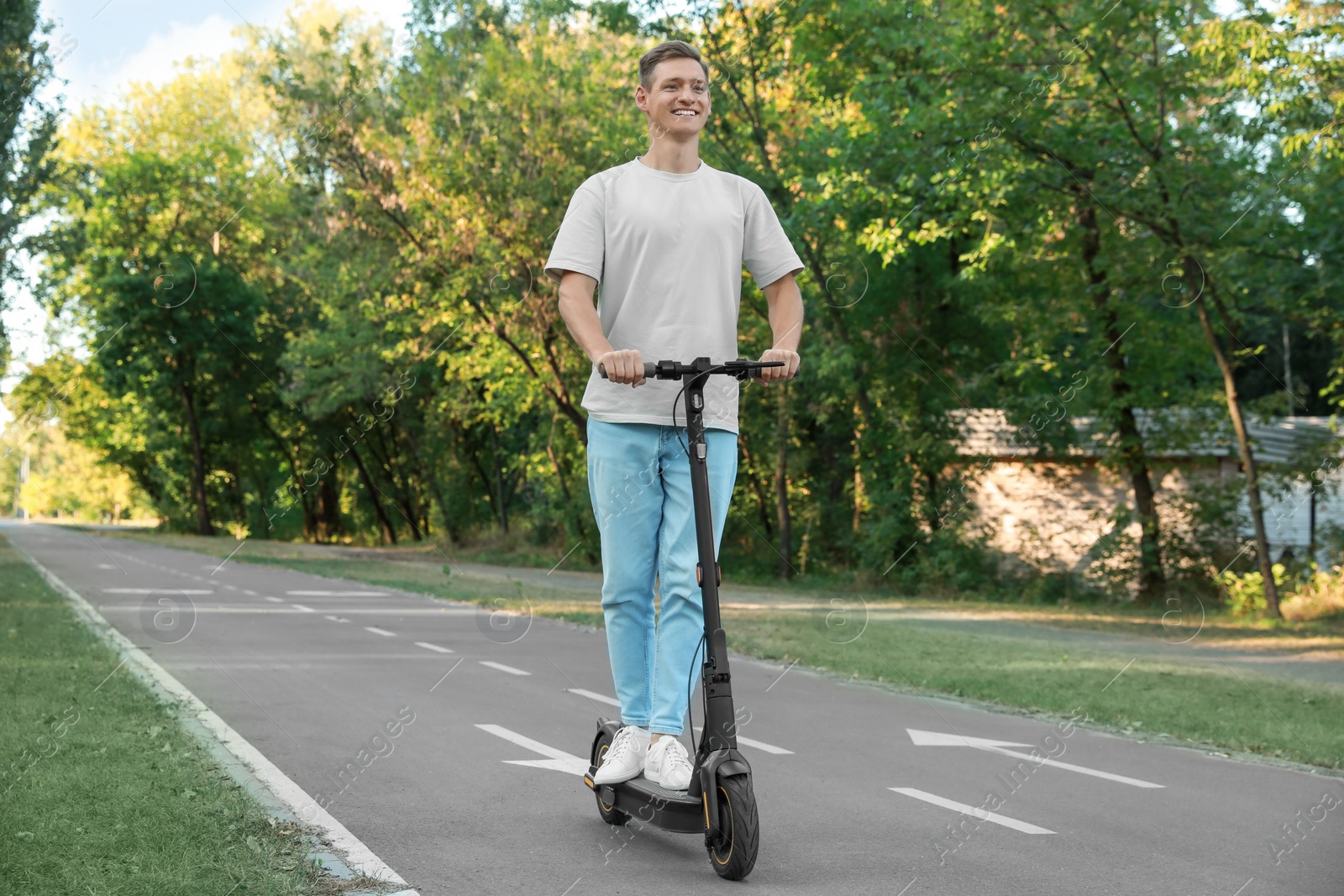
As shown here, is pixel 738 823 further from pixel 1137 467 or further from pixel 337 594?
pixel 1137 467

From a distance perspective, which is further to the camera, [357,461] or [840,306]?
[357,461]

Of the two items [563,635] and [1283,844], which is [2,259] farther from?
[1283,844]

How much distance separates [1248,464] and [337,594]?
40.4ft

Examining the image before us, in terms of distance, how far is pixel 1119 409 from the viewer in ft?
67.9

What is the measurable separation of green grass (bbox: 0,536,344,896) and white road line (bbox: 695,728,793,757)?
101 inches

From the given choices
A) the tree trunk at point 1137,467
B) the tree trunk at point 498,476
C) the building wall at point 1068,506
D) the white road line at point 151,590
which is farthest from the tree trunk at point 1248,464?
the tree trunk at point 498,476

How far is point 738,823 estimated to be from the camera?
3.85 m

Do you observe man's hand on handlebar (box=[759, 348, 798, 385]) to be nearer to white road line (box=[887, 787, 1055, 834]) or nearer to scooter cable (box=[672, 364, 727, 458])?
scooter cable (box=[672, 364, 727, 458])

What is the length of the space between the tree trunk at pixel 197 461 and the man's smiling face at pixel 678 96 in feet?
153

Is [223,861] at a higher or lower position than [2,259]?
lower

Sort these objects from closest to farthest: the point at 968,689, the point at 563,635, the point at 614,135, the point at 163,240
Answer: the point at 968,689 → the point at 563,635 → the point at 614,135 → the point at 163,240

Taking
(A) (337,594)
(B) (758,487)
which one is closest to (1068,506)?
(B) (758,487)

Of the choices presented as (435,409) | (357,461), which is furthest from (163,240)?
(435,409)

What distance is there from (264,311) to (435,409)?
11.7m
